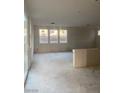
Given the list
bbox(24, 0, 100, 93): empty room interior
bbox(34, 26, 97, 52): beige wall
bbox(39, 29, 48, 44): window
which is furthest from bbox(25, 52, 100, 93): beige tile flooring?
bbox(34, 26, 97, 52): beige wall

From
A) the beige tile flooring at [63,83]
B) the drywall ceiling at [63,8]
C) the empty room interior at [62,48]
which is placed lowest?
the beige tile flooring at [63,83]

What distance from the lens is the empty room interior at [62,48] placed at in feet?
17.0

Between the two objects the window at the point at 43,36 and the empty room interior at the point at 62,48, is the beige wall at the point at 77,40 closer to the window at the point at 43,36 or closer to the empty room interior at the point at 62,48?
the empty room interior at the point at 62,48

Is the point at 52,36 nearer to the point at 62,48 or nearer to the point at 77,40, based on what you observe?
the point at 62,48

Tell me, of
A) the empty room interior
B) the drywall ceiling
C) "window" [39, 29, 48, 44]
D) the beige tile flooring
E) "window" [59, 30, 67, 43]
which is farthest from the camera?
"window" [59, 30, 67, 43]

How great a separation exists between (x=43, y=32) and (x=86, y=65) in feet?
23.7

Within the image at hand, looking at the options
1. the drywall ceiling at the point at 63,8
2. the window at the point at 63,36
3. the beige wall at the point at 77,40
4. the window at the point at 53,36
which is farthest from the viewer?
the window at the point at 63,36

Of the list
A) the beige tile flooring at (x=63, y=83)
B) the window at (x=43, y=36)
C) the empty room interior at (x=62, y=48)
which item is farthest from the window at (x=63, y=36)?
the beige tile flooring at (x=63, y=83)

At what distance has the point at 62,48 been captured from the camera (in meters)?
15.1

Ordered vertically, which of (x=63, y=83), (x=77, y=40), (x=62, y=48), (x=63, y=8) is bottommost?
(x=63, y=83)

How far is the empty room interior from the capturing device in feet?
17.0

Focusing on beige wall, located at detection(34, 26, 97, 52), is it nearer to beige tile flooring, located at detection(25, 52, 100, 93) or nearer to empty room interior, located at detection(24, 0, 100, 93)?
empty room interior, located at detection(24, 0, 100, 93)

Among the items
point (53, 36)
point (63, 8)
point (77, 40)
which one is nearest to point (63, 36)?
point (53, 36)
